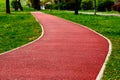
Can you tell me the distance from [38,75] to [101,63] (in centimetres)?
264

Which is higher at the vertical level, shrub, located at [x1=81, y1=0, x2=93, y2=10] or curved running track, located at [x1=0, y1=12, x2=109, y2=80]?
shrub, located at [x1=81, y1=0, x2=93, y2=10]

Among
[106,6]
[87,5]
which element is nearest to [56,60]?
[106,6]

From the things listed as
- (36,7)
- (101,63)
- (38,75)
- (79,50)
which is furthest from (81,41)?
(36,7)

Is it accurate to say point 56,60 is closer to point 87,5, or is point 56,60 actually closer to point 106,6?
point 106,6

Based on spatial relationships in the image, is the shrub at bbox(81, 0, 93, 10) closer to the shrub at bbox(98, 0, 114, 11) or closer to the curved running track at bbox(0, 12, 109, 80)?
the shrub at bbox(98, 0, 114, 11)

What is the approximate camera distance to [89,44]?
16312mm

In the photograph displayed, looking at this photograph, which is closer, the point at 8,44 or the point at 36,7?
the point at 8,44

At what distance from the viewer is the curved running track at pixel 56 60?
9906mm

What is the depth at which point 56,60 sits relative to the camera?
1220 cm

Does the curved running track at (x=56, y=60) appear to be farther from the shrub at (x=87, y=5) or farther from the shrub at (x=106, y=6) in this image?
the shrub at (x=87, y=5)

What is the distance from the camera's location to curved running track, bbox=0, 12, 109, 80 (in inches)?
390

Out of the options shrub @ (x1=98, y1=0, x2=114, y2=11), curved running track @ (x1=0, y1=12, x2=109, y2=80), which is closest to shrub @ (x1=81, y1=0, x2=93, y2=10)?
shrub @ (x1=98, y1=0, x2=114, y2=11)

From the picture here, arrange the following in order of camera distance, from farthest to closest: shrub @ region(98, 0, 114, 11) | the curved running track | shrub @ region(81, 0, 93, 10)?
shrub @ region(81, 0, 93, 10) → shrub @ region(98, 0, 114, 11) → the curved running track

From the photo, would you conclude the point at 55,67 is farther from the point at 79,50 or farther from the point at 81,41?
the point at 81,41
